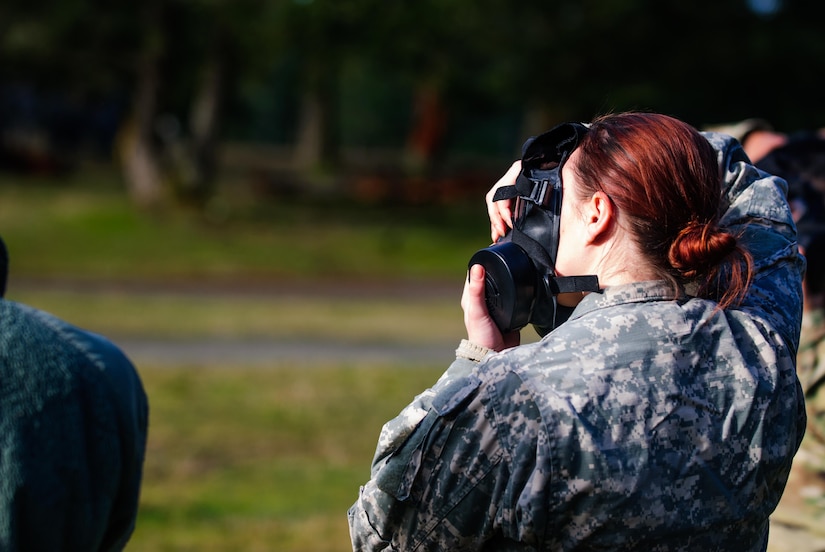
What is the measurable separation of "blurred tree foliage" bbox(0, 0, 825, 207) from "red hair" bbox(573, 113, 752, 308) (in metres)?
17.9

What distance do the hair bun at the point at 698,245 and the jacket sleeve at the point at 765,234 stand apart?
6.4 inches

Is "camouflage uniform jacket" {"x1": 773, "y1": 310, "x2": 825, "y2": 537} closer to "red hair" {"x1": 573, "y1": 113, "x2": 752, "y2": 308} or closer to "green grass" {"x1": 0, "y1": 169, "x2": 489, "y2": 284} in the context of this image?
"red hair" {"x1": 573, "y1": 113, "x2": 752, "y2": 308}

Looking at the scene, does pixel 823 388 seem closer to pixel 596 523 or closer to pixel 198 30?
pixel 596 523

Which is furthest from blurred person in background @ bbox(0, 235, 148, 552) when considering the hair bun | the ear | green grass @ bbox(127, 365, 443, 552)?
green grass @ bbox(127, 365, 443, 552)

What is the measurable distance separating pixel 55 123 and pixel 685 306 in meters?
42.6

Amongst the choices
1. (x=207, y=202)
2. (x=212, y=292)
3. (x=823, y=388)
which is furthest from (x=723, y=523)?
(x=207, y=202)

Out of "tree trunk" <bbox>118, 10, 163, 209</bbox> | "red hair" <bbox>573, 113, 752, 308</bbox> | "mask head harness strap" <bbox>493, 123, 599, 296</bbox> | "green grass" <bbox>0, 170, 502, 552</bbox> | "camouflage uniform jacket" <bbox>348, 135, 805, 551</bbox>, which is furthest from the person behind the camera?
"tree trunk" <bbox>118, 10, 163, 209</bbox>

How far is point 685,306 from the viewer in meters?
1.96

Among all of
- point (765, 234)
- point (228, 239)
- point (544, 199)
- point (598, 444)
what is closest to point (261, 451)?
point (765, 234)

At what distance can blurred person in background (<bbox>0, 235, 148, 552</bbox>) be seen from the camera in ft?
7.03

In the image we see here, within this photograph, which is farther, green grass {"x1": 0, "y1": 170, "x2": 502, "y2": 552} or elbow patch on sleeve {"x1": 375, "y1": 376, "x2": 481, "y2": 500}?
green grass {"x1": 0, "y1": 170, "x2": 502, "y2": 552}

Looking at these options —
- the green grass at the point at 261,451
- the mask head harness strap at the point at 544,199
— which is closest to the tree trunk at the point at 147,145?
the green grass at the point at 261,451

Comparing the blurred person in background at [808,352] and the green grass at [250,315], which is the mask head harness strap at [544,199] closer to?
the blurred person in background at [808,352]

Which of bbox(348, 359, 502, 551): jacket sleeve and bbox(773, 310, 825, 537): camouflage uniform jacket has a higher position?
bbox(348, 359, 502, 551): jacket sleeve
